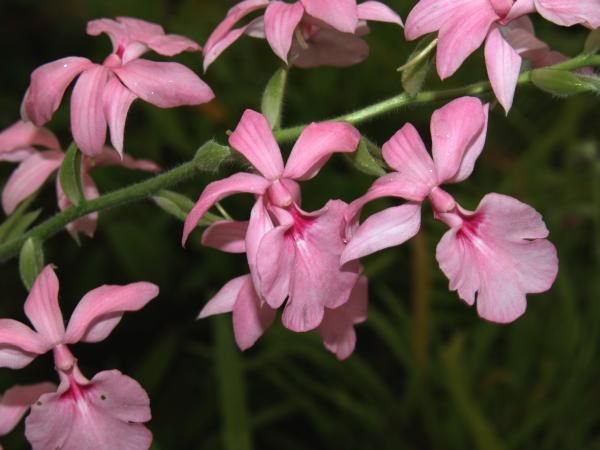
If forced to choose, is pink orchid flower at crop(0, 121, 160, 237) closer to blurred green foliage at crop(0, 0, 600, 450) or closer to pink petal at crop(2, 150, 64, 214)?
pink petal at crop(2, 150, 64, 214)

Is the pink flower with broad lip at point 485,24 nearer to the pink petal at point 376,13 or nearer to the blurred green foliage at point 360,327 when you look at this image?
the pink petal at point 376,13

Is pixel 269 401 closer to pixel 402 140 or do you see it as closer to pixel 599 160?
pixel 599 160

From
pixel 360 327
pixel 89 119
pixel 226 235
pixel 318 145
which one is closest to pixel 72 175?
pixel 89 119

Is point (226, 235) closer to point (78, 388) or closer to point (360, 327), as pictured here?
point (78, 388)

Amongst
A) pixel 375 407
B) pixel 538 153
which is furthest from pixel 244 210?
pixel 538 153

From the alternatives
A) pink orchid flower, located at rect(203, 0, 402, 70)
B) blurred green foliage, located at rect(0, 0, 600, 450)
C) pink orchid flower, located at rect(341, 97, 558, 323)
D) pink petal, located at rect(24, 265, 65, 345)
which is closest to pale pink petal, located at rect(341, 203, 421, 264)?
pink orchid flower, located at rect(341, 97, 558, 323)

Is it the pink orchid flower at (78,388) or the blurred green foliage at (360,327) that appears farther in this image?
the blurred green foliage at (360,327)

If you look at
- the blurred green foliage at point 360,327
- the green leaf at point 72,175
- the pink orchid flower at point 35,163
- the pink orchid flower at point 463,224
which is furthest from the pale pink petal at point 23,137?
the blurred green foliage at point 360,327

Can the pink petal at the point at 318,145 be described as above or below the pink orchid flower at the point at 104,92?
below

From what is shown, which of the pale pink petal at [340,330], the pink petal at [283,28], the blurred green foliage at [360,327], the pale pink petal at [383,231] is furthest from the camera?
the blurred green foliage at [360,327]
